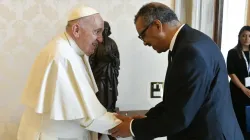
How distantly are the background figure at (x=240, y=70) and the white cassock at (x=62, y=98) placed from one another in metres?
2.17

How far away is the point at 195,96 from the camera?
4.54 feet

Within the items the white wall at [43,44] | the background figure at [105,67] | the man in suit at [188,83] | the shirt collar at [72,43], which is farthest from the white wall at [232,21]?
the shirt collar at [72,43]

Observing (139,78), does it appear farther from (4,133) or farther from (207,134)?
(207,134)

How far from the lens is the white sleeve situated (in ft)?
5.54

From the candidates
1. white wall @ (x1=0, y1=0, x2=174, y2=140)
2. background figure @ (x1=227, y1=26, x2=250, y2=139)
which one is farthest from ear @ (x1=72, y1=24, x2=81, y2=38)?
background figure @ (x1=227, y1=26, x2=250, y2=139)

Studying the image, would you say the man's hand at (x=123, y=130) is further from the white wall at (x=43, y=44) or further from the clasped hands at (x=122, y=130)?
the white wall at (x=43, y=44)

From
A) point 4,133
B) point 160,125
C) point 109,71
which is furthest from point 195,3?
point 4,133

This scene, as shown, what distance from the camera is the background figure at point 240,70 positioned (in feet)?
11.5

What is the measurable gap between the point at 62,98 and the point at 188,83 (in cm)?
65

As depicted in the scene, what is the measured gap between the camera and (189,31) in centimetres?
152

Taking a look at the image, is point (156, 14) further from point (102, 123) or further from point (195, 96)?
point (102, 123)

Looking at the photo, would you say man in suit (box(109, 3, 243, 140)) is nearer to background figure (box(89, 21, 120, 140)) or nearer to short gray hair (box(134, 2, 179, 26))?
short gray hair (box(134, 2, 179, 26))

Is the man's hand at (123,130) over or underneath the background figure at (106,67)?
underneath

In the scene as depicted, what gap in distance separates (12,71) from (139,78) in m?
1.17
